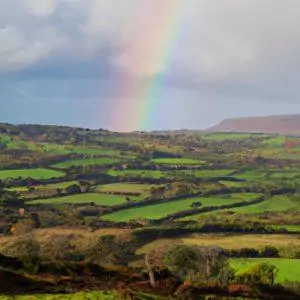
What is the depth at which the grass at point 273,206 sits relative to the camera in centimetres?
10612

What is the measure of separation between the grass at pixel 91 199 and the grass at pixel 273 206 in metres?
23.3

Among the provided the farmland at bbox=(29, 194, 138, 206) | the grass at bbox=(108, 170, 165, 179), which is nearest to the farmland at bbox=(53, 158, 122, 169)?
the grass at bbox=(108, 170, 165, 179)

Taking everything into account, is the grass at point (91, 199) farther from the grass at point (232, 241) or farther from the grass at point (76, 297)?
the grass at point (76, 297)

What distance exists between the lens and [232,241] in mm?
77875

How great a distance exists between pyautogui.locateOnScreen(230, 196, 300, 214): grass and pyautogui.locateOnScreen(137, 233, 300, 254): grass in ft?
69.4

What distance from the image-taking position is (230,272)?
53656 millimetres

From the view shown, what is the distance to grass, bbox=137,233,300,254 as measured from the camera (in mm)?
74062

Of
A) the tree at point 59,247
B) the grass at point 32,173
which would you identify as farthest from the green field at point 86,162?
the tree at point 59,247

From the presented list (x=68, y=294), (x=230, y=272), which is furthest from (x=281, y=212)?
(x=68, y=294)

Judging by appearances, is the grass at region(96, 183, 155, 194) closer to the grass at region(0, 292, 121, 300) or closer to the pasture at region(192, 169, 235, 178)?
the pasture at region(192, 169, 235, 178)

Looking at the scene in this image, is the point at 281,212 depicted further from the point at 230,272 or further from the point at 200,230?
the point at 230,272

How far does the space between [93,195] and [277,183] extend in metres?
55.4

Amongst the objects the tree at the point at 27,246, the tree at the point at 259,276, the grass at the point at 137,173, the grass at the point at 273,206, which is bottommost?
the grass at the point at 273,206

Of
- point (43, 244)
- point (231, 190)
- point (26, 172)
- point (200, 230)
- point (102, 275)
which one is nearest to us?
point (102, 275)
